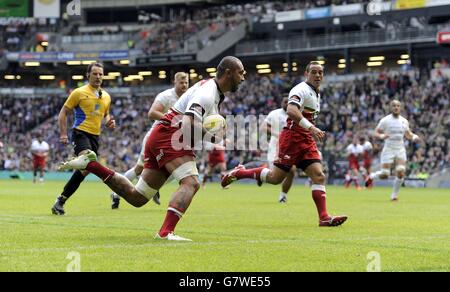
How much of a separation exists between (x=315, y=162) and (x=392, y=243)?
3683 mm

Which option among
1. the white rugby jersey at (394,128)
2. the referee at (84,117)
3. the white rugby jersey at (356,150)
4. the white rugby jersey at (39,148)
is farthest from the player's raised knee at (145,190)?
the white rugby jersey at (39,148)

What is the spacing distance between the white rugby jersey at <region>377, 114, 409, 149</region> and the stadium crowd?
1898 cm

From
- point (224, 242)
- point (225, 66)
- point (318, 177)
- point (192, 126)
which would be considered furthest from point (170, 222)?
point (318, 177)

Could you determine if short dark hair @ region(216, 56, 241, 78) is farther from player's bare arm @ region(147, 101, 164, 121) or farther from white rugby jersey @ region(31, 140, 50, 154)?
white rugby jersey @ region(31, 140, 50, 154)

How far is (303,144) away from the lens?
1350 cm

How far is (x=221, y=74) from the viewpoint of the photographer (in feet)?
32.9

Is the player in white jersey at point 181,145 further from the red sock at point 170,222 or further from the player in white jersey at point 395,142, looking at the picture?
the player in white jersey at point 395,142

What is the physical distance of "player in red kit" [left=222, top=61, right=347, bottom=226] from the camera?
13.2 meters

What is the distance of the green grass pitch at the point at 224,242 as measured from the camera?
7.65 metres

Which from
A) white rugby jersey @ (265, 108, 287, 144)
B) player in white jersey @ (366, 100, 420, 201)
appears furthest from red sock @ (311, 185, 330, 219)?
player in white jersey @ (366, 100, 420, 201)

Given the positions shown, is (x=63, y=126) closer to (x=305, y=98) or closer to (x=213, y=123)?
(x=305, y=98)

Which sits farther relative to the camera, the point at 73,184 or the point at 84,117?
the point at 84,117

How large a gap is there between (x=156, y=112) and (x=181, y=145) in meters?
5.93

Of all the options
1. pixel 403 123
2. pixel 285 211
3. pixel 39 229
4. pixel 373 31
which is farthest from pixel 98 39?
pixel 39 229
